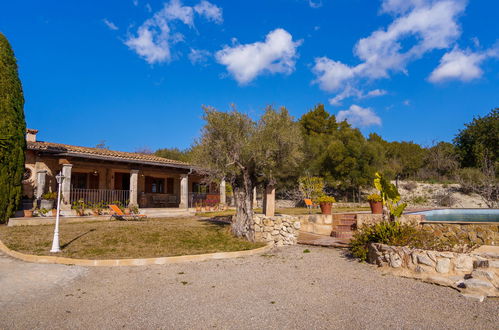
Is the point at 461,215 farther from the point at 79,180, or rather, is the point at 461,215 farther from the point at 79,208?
the point at 79,180

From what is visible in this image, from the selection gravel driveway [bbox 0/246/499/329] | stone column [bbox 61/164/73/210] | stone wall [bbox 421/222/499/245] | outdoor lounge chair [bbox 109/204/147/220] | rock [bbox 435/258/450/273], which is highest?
stone column [bbox 61/164/73/210]

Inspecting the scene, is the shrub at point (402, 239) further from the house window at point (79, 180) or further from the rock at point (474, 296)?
the house window at point (79, 180)

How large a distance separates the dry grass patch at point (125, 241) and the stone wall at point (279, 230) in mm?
986

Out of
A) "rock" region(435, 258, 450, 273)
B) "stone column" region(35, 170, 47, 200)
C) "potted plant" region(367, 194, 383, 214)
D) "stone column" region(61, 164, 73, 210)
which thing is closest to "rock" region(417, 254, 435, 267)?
"rock" region(435, 258, 450, 273)

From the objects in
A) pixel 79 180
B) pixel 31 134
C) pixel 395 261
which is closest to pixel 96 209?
pixel 79 180

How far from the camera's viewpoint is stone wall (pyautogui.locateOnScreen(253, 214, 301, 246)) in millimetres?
10852

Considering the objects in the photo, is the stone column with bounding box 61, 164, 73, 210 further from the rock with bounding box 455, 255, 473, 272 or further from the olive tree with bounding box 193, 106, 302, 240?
the rock with bounding box 455, 255, 473, 272

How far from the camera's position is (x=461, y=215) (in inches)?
680

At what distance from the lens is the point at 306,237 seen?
1210cm

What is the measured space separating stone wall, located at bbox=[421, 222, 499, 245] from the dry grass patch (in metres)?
6.06

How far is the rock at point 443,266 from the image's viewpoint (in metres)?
6.29

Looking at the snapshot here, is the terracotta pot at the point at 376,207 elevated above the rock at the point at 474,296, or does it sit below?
above

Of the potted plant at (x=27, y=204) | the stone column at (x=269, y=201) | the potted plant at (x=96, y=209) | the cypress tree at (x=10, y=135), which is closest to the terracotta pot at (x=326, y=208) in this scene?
the stone column at (x=269, y=201)

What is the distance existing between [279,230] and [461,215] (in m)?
12.3
